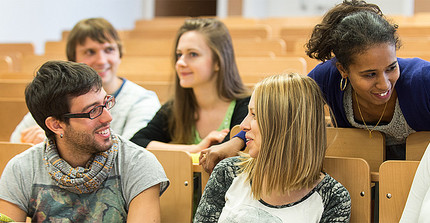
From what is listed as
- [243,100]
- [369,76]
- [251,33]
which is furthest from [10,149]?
[251,33]

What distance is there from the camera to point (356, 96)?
69.8 inches

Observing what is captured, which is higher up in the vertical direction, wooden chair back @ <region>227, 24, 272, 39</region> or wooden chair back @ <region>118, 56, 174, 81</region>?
wooden chair back @ <region>227, 24, 272, 39</region>

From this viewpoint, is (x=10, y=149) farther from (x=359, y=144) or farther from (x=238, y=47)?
(x=238, y=47)

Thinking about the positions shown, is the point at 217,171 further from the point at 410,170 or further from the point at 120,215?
the point at 410,170

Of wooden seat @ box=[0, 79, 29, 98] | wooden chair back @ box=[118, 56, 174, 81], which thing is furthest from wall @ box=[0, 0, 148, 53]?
wooden seat @ box=[0, 79, 29, 98]

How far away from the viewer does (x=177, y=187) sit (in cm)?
186

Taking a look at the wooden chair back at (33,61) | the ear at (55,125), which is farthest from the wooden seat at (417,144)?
the wooden chair back at (33,61)

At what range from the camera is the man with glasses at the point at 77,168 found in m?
1.65

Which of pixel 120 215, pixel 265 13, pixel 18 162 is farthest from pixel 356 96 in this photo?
pixel 265 13

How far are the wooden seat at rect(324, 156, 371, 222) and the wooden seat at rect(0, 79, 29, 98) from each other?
74.1 inches

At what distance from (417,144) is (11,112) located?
193 cm

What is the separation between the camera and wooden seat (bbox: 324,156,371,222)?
162 cm

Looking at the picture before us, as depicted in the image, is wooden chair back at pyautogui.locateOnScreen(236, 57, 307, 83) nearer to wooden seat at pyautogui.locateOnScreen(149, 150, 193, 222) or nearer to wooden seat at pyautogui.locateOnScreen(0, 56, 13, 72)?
wooden seat at pyautogui.locateOnScreen(149, 150, 193, 222)

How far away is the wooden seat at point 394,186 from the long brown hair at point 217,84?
3.02 ft
